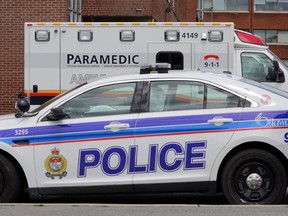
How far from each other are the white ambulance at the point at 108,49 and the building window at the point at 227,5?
45.9 m

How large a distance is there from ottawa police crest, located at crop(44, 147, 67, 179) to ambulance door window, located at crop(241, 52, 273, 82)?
545cm

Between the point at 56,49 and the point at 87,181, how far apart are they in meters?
4.64

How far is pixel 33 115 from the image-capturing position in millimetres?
6547

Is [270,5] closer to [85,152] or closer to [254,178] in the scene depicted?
[254,178]

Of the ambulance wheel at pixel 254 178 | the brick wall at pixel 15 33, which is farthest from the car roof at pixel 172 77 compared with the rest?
the brick wall at pixel 15 33

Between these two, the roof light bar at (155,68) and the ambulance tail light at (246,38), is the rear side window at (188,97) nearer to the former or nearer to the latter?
the roof light bar at (155,68)

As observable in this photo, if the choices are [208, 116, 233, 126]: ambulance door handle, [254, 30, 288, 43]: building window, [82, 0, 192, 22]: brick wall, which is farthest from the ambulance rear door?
[254, 30, 288, 43]: building window

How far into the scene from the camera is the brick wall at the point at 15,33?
14.5 meters

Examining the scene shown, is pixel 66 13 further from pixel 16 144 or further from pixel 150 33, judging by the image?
pixel 16 144

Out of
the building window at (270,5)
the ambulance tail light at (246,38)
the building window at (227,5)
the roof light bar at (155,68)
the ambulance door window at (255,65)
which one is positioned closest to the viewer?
the roof light bar at (155,68)

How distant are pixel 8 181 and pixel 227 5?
2030 inches

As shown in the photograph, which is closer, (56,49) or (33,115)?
(33,115)

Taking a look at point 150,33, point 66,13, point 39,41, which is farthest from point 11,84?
point 150,33

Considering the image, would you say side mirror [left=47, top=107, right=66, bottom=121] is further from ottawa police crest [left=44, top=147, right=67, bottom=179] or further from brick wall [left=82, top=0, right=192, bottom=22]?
brick wall [left=82, top=0, right=192, bottom=22]
